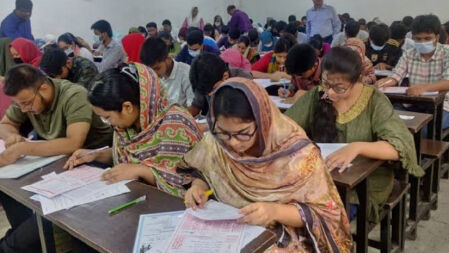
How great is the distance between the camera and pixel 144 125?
1649 millimetres

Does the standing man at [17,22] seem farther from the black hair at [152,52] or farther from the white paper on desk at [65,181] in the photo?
the white paper on desk at [65,181]

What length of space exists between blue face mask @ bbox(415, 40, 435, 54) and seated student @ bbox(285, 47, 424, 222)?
1.38 metres

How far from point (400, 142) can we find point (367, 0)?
9.76 metres

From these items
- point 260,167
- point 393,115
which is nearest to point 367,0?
point 393,115

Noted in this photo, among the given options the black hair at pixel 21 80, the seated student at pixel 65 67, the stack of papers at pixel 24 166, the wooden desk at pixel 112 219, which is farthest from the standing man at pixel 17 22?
the wooden desk at pixel 112 219

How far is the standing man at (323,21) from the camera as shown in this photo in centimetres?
635

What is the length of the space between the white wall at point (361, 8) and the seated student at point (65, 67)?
8.74 meters

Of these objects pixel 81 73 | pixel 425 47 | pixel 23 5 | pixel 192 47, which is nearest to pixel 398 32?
pixel 425 47

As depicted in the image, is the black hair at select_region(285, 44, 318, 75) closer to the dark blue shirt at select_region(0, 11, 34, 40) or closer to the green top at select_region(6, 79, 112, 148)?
the green top at select_region(6, 79, 112, 148)

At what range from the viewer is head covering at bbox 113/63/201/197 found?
1642 mm

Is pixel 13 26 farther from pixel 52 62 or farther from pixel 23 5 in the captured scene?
pixel 52 62

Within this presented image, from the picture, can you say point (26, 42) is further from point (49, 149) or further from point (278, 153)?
point (278, 153)

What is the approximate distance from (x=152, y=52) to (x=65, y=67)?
0.68m

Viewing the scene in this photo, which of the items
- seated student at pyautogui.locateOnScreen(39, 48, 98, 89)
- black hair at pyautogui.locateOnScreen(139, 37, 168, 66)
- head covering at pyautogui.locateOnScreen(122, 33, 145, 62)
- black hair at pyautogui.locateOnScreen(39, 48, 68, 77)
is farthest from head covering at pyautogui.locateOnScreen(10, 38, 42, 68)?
black hair at pyautogui.locateOnScreen(139, 37, 168, 66)
